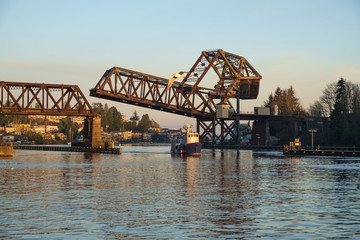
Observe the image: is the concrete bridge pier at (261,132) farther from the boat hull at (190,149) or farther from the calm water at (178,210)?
the calm water at (178,210)

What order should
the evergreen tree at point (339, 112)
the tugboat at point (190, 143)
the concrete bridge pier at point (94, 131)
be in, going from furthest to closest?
1. the concrete bridge pier at point (94, 131)
2. the evergreen tree at point (339, 112)
3. the tugboat at point (190, 143)

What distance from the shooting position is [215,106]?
523ft

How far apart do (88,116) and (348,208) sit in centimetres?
11661

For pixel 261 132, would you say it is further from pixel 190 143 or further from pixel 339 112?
pixel 190 143

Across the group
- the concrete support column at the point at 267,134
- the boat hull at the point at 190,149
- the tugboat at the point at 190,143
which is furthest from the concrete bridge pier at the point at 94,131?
the concrete support column at the point at 267,134

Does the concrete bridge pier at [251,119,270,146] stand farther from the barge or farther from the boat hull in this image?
the boat hull

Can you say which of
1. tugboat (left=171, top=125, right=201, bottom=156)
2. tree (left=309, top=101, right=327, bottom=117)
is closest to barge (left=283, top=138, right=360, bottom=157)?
tugboat (left=171, top=125, right=201, bottom=156)

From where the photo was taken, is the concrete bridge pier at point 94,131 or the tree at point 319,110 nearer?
the concrete bridge pier at point 94,131

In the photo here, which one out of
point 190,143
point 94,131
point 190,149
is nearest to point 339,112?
point 190,143

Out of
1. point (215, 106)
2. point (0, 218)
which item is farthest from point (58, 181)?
point (215, 106)

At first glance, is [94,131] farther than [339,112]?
No

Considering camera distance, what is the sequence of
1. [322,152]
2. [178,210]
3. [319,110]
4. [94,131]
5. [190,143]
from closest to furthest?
[178,210], [322,152], [190,143], [94,131], [319,110]

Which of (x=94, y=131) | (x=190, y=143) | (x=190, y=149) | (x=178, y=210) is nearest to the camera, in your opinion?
(x=178, y=210)

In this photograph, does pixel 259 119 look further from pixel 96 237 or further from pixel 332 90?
pixel 96 237
